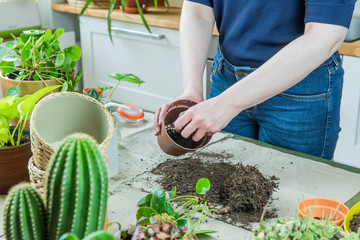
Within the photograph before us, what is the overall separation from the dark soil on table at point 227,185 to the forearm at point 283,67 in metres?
0.16

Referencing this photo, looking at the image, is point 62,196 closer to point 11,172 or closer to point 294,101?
point 11,172

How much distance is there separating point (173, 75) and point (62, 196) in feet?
7.29

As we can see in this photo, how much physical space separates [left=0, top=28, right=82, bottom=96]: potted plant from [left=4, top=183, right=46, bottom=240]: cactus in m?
0.66

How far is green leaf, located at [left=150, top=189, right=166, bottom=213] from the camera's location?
93 centimetres

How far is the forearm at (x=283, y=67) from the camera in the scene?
1163 millimetres

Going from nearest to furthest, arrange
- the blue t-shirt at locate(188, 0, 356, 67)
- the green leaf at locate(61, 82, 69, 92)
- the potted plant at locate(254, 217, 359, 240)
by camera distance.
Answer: the potted plant at locate(254, 217, 359, 240) < the green leaf at locate(61, 82, 69, 92) < the blue t-shirt at locate(188, 0, 356, 67)

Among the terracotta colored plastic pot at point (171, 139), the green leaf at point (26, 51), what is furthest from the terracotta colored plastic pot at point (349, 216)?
the green leaf at point (26, 51)

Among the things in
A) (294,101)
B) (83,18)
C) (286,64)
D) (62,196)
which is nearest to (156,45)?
(83,18)

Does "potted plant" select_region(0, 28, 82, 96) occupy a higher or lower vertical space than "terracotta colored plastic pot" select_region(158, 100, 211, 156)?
higher

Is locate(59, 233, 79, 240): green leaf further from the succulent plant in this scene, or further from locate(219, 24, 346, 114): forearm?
locate(219, 24, 346, 114): forearm

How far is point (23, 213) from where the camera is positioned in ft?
2.03

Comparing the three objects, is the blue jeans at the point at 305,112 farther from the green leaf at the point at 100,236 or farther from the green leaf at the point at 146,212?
the green leaf at the point at 100,236

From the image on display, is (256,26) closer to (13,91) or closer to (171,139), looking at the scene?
(171,139)

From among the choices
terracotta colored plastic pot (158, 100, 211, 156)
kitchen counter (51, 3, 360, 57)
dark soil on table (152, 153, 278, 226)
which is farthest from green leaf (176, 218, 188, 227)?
kitchen counter (51, 3, 360, 57)
